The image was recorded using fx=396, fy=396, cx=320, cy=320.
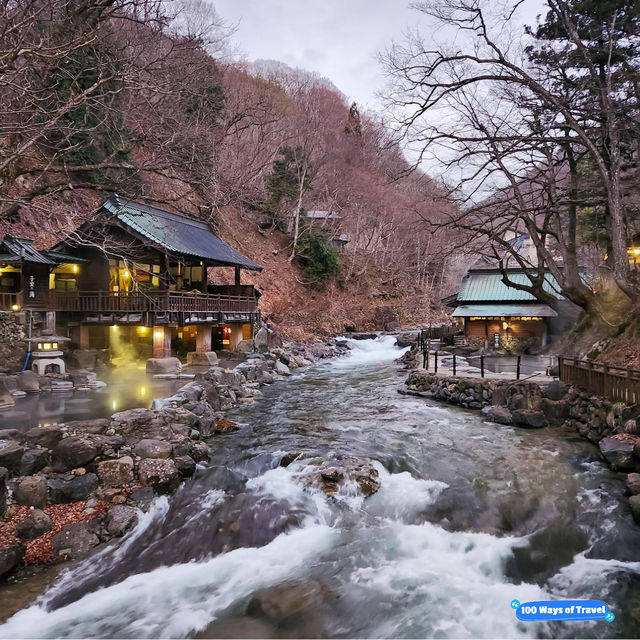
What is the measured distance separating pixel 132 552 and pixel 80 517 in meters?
1.20

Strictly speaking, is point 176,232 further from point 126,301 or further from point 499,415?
point 499,415

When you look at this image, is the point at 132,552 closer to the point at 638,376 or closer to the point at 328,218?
the point at 638,376

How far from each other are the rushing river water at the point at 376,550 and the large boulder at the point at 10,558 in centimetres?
69

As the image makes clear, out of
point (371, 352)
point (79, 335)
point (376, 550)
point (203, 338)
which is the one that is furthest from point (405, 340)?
point (376, 550)

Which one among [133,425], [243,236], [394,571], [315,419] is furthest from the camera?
[243,236]

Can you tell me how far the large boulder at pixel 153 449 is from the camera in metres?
8.44

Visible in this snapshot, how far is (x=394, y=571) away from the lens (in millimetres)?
6152

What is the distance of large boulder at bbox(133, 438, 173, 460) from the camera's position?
8.44m

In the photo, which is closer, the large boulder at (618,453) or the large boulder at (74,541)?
the large boulder at (74,541)

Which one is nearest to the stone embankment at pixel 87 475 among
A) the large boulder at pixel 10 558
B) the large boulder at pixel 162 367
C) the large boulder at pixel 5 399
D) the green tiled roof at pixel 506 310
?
the large boulder at pixel 10 558

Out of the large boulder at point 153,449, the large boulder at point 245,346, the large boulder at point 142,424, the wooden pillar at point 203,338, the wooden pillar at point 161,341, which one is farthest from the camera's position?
the large boulder at point 245,346

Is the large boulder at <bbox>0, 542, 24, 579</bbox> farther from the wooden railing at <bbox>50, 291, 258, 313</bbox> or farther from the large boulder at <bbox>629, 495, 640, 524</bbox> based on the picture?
the wooden railing at <bbox>50, 291, 258, 313</bbox>

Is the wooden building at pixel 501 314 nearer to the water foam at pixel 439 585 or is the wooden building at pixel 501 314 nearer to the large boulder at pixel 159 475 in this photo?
the water foam at pixel 439 585

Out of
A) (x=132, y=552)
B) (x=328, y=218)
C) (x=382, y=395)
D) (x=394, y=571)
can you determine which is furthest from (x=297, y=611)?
(x=328, y=218)
